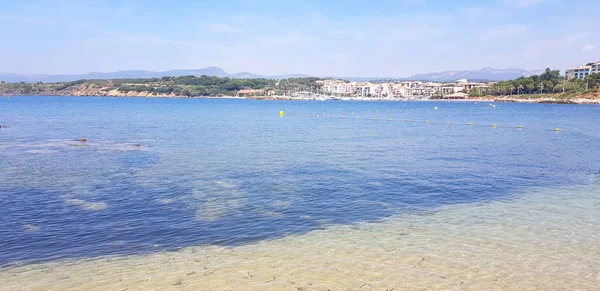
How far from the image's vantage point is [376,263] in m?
10.6

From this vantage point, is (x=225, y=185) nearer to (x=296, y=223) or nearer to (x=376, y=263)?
(x=296, y=223)

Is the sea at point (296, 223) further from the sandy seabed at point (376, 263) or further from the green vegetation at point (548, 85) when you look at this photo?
the green vegetation at point (548, 85)

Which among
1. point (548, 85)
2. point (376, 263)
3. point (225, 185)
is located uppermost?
point (548, 85)

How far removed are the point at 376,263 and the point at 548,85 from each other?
18034 cm

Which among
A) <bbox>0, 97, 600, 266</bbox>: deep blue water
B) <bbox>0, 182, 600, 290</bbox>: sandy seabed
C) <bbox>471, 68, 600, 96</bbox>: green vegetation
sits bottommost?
<bbox>0, 97, 600, 266</bbox>: deep blue water

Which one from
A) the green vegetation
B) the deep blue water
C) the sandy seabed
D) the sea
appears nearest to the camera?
the sandy seabed

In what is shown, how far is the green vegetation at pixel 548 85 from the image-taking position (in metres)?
148

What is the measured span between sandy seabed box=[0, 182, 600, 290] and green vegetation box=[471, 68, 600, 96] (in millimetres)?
154237

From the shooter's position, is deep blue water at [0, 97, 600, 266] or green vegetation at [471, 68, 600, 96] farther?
green vegetation at [471, 68, 600, 96]

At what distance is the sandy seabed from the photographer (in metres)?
9.45

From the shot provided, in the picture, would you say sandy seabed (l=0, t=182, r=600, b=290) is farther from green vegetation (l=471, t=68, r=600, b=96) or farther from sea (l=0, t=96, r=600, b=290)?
green vegetation (l=471, t=68, r=600, b=96)

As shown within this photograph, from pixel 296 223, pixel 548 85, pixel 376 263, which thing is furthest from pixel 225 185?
pixel 548 85

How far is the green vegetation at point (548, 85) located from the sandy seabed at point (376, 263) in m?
154

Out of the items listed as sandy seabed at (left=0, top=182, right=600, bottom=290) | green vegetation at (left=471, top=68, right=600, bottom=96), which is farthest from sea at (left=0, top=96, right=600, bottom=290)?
green vegetation at (left=471, top=68, right=600, bottom=96)
